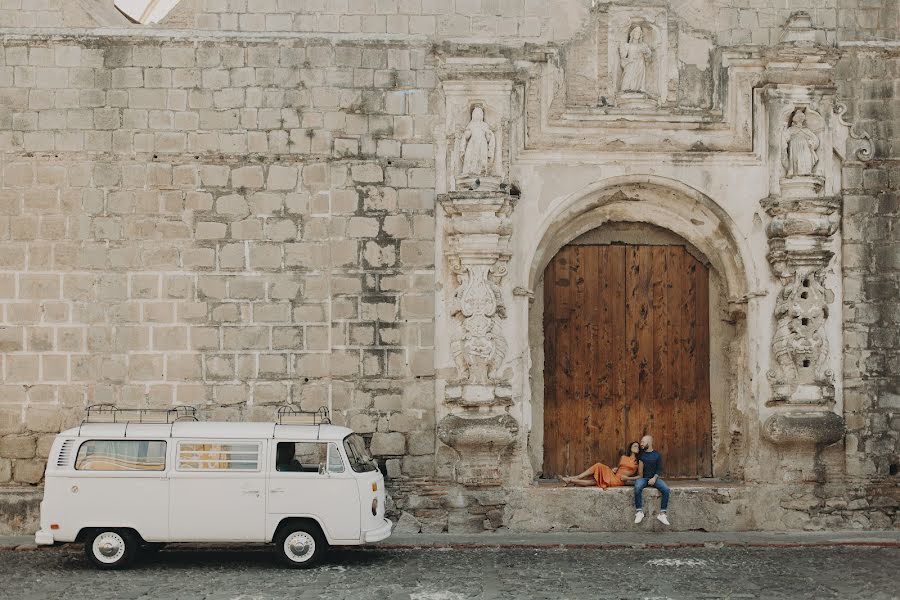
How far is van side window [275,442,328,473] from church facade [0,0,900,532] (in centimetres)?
157

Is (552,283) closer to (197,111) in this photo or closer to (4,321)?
(197,111)

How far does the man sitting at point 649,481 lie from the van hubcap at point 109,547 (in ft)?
17.3

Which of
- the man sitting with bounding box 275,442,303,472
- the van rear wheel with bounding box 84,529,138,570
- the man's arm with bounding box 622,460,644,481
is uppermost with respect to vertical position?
the man sitting with bounding box 275,442,303,472

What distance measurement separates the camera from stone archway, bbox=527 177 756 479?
11.6m

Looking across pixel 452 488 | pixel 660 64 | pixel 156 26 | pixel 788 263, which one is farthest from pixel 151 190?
pixel 788 263

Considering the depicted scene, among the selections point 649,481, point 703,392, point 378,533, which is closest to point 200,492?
point 378,533

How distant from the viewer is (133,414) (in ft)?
36.7

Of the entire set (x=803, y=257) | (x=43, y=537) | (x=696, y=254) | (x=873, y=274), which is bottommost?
Result: (x=43, y=537)

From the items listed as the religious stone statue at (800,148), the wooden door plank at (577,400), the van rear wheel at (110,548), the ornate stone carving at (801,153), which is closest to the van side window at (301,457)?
the van rear wheel at (110,548)

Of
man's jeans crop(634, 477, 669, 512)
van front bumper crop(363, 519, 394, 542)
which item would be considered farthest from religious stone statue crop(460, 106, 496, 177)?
van front bumper crop(363, 519, 394, 542)

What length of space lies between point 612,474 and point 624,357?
141cm

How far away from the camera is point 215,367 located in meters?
11.2

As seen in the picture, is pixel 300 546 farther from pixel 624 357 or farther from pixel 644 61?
pixel 644 61

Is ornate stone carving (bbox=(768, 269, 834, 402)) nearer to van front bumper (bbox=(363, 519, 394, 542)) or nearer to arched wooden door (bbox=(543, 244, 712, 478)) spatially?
arched wooden door (bbox=(543, 244, 712, 478))
